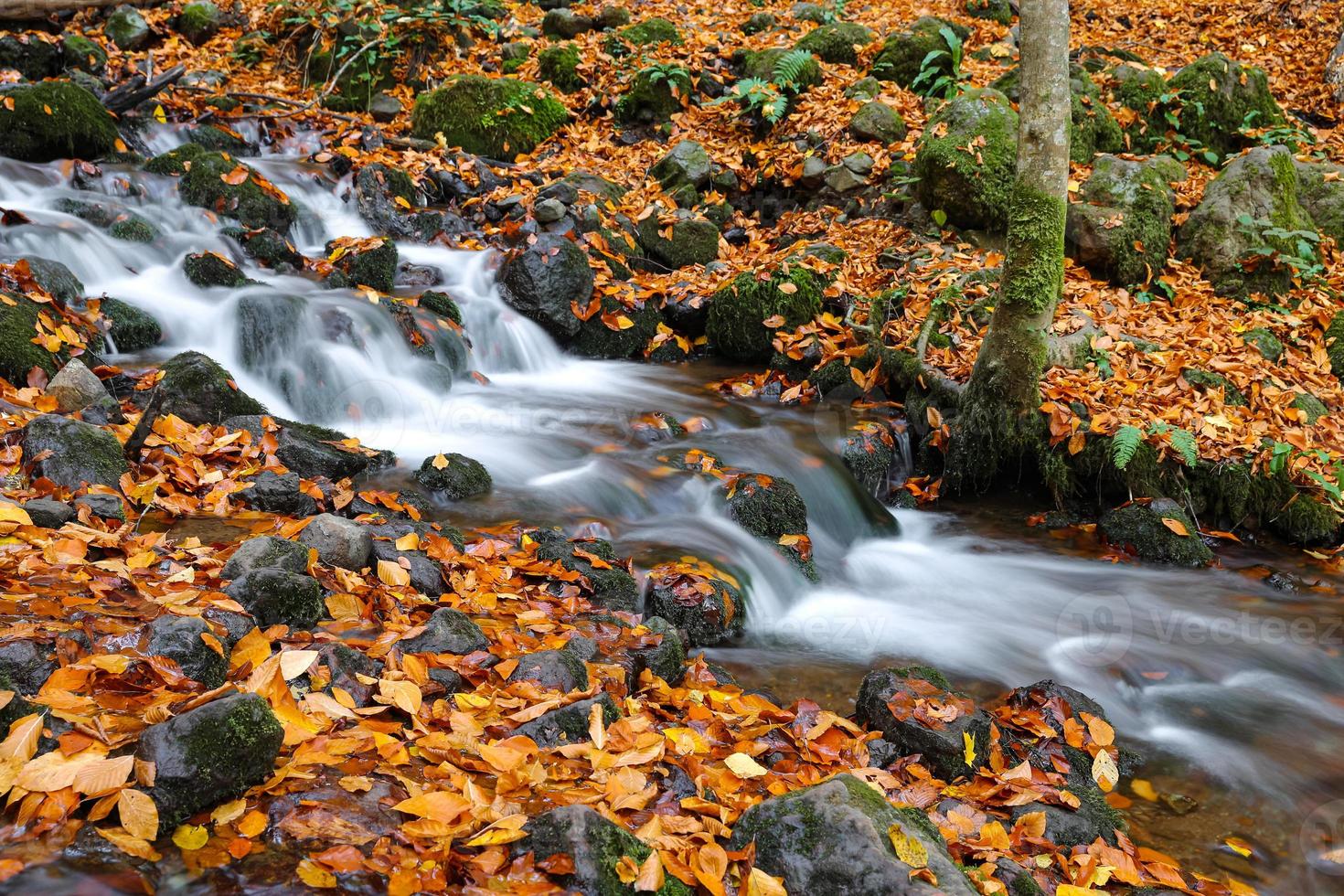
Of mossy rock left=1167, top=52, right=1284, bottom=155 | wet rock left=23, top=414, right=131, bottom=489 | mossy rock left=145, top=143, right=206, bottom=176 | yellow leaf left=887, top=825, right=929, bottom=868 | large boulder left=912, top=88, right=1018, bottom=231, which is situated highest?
mossy rock left=1167, top=52, right=1284, bottom=155

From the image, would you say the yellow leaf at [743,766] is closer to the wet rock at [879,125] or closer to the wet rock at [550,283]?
the wet rock at [550,283]

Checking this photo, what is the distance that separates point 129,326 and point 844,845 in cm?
697

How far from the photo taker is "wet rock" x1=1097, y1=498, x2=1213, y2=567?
20.5 ft

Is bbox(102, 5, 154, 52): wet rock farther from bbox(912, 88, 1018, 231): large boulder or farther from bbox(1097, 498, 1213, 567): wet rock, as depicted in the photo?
bbox(1097, 498, 1213, 567): wet rock

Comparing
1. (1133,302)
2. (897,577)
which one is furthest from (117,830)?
(1133,302)

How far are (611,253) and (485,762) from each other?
7685 mm

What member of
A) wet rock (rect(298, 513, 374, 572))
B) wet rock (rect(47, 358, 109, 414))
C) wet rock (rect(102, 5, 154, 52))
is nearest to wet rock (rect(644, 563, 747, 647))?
wet rock (rect(298, 513, 374, 572))

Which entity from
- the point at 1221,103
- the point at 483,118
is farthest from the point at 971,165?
the point at 483,118

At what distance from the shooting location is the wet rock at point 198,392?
218 inches

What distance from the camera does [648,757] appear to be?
2.94 m

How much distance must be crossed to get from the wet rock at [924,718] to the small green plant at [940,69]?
9574 millimetres

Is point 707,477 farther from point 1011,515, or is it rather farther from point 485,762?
point 485,762

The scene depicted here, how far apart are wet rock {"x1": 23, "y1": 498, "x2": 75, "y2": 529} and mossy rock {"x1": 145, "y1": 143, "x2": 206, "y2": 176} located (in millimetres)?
6785

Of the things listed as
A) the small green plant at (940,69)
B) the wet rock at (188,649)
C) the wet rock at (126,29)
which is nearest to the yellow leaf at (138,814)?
the wet rock at (188,649)
